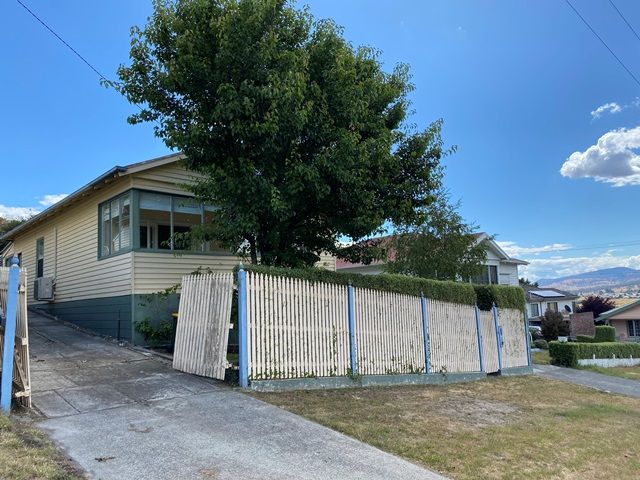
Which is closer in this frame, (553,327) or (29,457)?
(29,457)

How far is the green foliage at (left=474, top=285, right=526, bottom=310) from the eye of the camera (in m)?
15.5

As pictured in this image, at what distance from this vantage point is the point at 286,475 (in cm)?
503

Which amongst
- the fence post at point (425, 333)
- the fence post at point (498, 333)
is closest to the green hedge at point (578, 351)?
the fence post at point (498, 333)

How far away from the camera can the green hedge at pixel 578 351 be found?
824 inches

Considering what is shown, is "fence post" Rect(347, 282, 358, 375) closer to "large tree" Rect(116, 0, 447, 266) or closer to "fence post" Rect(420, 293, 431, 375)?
"large tree" Rect(116, 0, 447, 266)

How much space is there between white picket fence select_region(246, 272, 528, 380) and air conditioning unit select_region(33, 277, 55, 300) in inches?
444

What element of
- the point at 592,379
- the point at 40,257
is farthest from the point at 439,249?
the point at 40,257

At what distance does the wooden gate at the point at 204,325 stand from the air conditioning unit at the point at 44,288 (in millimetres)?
9330

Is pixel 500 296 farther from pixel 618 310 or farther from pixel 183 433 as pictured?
pixel 618 310

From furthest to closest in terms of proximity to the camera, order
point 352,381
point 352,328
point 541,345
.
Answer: point 541,345, point 352,328, point 352,381

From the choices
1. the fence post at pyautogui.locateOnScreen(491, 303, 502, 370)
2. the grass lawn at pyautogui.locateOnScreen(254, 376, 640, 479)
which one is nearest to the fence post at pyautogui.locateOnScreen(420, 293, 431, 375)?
the grass lawn at pyautogui.locateOnScreen(254, 376, 640, 479)

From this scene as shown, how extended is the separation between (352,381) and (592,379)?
37.4 feet

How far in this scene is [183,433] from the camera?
6.04 m

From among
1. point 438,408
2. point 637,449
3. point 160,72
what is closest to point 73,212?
point 160,72
